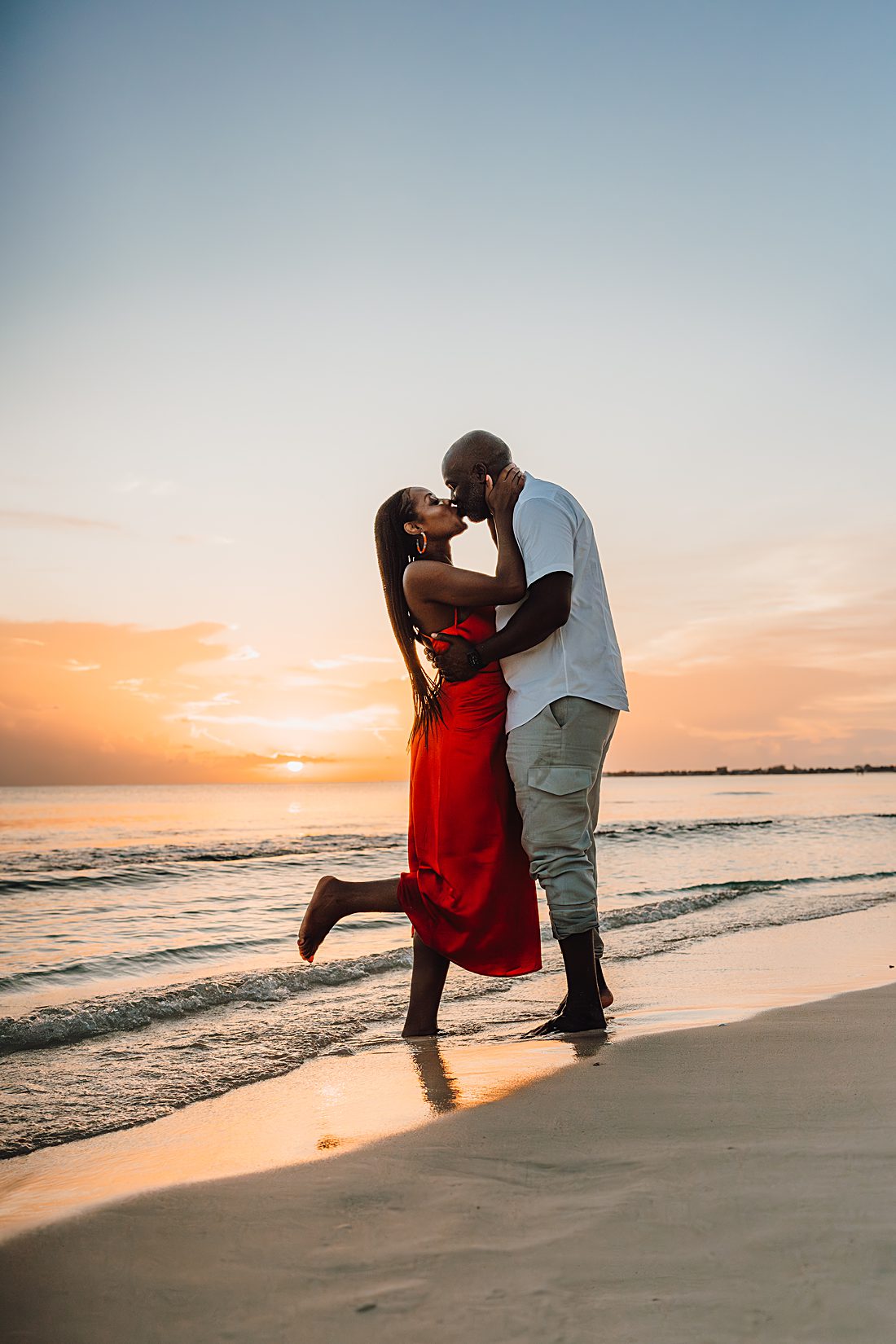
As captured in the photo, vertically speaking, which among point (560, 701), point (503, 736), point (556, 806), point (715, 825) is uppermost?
point (560, 701)

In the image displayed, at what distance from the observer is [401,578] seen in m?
3.80

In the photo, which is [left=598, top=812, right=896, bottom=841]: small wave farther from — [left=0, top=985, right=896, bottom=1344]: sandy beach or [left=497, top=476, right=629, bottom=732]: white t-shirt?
[left=0, top=985, right=896, bottom=1344]: sandy beach

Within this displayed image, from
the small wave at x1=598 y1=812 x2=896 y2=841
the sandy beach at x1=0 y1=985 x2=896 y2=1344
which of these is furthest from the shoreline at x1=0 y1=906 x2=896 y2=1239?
the small wave at x1=598 y1=812 x2=896 y2=841

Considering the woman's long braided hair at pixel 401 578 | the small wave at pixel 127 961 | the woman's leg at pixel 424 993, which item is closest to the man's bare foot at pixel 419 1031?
the woman's leg at pixel 424 993

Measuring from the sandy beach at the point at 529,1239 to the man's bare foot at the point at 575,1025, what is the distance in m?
1.06

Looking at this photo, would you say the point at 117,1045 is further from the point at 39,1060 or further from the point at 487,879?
the point at 487,879

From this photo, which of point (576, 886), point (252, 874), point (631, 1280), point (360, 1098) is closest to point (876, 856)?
point (252, 874)

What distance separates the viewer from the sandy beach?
142 centimetres

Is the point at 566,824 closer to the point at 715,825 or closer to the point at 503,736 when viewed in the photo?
the point at 503,736

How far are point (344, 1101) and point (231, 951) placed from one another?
4.03m

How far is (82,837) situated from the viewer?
67.3ft

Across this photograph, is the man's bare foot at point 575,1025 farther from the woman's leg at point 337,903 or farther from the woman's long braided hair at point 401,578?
A: the woman's long braided hair at point 401,578

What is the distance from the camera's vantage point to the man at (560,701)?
3.44m

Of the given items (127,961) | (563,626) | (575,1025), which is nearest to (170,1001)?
(127,961)
